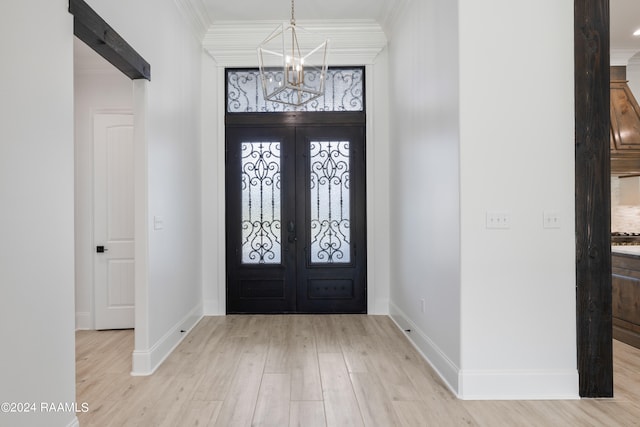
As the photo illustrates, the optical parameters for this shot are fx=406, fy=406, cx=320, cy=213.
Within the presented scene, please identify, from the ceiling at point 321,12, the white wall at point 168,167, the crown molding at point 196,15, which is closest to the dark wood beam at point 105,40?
the white wall at point 168,167

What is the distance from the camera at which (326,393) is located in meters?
2.86

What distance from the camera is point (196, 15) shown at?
4.56m

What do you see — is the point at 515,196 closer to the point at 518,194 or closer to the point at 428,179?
the point at 518,194

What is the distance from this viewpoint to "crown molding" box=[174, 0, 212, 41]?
4226 mm

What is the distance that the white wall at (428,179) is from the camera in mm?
2914

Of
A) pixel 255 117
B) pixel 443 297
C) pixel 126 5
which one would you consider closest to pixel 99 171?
pixel 255 117

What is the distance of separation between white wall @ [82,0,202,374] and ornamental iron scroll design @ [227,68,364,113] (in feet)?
1.55

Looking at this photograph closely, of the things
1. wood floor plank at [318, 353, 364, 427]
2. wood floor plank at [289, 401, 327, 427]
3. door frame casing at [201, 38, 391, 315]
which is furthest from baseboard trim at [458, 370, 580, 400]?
door frame casing at [201, 38, 391, 315]

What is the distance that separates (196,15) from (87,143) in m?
1.91

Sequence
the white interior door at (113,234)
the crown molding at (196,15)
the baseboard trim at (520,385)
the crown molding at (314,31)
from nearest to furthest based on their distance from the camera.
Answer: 1. the baseboard trim at (520,385)
2. the crown molding at (196,15)
3. the white interior door at (113,234)
4. the crown molding at (314,31)

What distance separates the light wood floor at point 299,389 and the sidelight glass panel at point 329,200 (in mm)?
1253

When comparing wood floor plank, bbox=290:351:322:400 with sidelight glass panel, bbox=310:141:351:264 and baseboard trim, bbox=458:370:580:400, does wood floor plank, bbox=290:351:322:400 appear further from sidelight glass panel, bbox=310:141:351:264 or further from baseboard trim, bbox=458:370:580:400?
sidelight glass panel, bbox=310:141:351:264

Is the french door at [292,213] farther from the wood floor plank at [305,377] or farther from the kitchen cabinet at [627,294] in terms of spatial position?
the kitchen cabinet at [627,294]

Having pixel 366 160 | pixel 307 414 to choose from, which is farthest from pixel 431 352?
pixel 366 160
